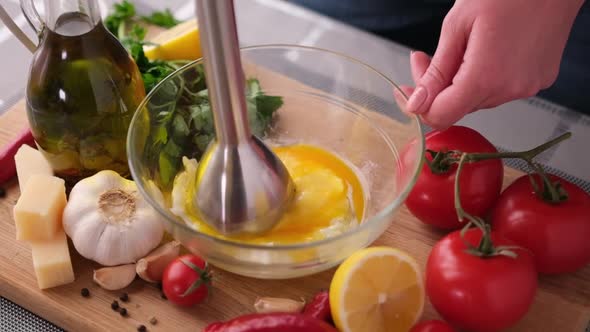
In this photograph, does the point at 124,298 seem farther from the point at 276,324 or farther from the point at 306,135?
the point at 306,135

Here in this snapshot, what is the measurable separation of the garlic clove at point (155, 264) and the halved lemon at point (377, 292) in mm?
253

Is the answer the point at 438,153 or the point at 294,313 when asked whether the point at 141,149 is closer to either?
the point at 294,313

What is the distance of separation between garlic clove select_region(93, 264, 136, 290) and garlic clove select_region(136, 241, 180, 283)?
0.06 ft

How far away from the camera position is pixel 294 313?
3.37ft

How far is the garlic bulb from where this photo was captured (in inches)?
43.9

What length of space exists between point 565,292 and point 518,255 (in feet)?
0.55

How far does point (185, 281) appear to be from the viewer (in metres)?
1.07

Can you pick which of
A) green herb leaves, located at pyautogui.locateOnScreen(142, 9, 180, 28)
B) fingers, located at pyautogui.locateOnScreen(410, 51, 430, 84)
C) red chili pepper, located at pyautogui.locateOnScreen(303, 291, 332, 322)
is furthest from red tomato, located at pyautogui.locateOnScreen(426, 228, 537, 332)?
green herb leaves, located at pyautogui.locateOnScreen(142, 9, 180, 28)

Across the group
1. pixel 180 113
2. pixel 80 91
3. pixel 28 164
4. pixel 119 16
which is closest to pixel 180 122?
pixel 180 113

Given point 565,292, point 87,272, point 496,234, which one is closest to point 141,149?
point 87,272

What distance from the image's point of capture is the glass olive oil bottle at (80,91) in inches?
44.1

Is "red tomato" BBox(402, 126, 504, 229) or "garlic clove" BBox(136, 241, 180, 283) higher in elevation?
"red tomato" BBox(402, 126, 504, 229)

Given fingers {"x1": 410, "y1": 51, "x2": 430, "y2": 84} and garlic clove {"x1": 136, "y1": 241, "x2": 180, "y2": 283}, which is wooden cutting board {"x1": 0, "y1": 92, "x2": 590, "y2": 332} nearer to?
garlic clove {"x1": 136, "y1": 241, "x2": 180, "y2": 283}

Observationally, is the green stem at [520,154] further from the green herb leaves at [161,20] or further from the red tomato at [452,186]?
the green herb leaves at [161,20]
